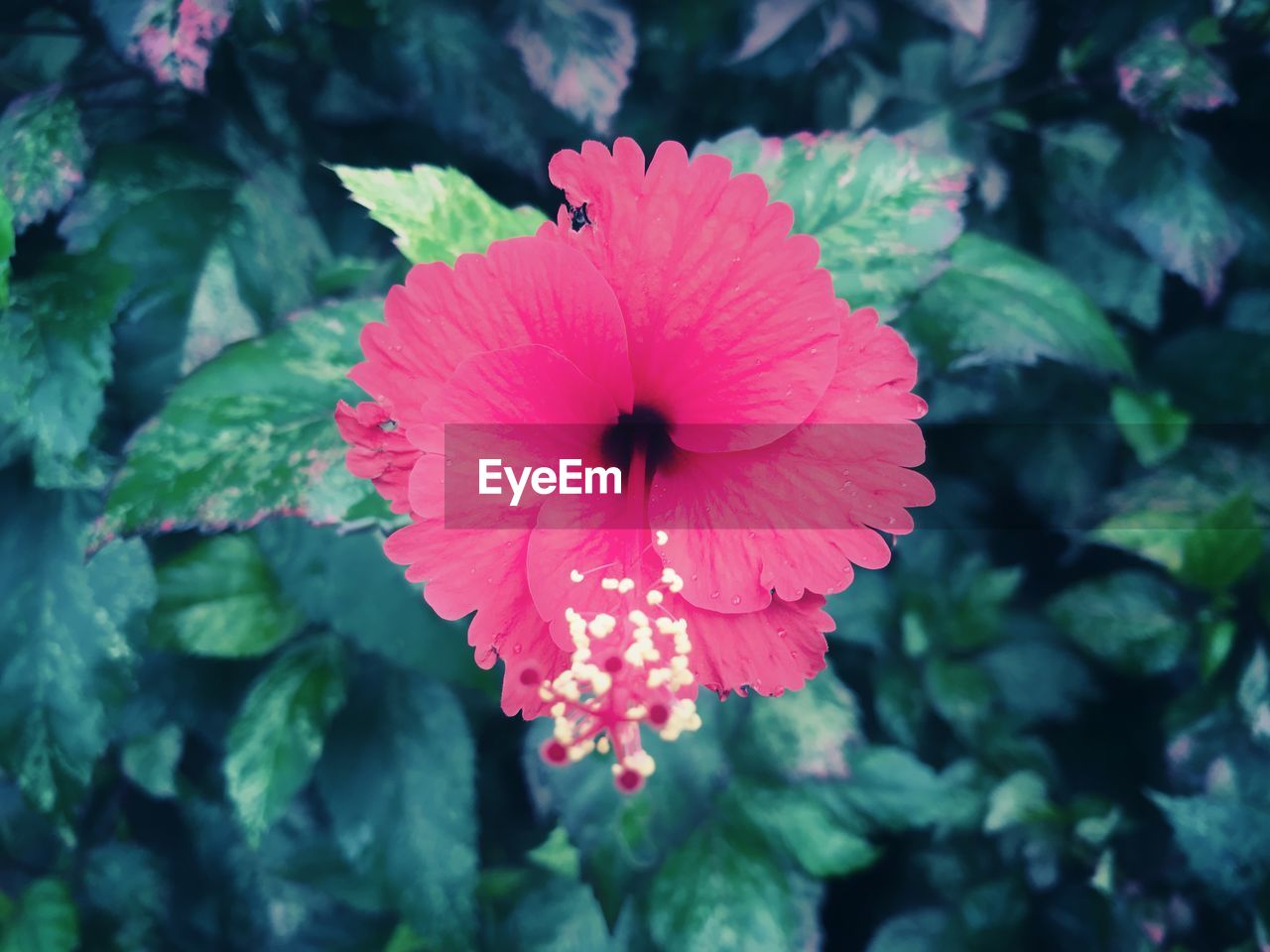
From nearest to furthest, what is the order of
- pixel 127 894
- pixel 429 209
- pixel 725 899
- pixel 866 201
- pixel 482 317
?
pixel 482 317, pixel 429 209, pixel 866 201, pixel 725 899, pixel 127 894

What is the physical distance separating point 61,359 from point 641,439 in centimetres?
52

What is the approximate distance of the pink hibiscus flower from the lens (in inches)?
20.5

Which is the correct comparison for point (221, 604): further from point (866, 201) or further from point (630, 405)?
point (866, 201)

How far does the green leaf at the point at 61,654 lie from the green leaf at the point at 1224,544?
1.10 metres

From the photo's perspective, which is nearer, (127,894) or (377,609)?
(377,609)

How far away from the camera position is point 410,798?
0.93 meters

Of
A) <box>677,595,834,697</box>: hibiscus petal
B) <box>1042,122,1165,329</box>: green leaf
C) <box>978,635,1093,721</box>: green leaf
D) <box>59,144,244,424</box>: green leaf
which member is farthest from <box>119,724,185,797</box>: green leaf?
<box>1042,122,1165,329</box>: green leaf

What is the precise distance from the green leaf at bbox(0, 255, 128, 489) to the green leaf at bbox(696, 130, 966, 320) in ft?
1.81

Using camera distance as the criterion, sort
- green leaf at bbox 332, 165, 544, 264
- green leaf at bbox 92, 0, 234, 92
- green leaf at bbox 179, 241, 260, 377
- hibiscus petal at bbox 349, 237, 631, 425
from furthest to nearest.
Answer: green leaf at bbox 179, 241, 260, 377
green leaf at bbox 92, 0, 234, 92
green leaf at bbox 332, 165, 544, 264
hibiscus petal at bbox 349, 237, 631, 425

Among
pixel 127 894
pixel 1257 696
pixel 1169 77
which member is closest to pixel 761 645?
pixel 1257 696

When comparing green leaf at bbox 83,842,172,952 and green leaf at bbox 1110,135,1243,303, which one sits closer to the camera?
green leaf at bbox 1110,135,1243,303

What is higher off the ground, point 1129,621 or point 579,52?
point 579,52

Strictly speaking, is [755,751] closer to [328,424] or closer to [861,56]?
[328,424]

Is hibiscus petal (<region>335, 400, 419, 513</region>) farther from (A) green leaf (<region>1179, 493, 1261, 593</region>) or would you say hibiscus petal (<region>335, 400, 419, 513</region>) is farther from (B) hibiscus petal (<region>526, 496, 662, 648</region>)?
(A) green leaf (<region>1179, 493, 1261, 593</region>)
